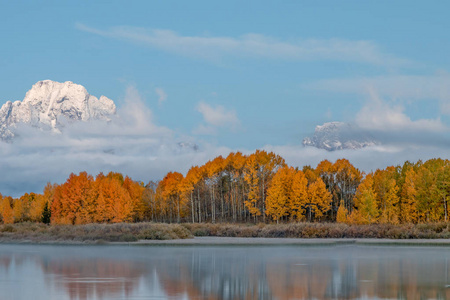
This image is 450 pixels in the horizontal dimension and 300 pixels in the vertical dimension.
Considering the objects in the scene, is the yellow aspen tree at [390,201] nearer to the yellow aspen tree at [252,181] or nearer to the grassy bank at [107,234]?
the yellow aspen tree at [252,181]

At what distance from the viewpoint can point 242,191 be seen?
265 feet

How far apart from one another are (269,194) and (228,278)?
5583 centimetres

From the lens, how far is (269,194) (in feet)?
237

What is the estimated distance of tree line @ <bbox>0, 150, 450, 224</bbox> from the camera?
216ft

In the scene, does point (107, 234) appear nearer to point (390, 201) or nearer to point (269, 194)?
point (269, 194)

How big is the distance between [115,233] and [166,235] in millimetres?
3682

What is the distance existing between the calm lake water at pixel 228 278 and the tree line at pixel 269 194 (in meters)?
41.8

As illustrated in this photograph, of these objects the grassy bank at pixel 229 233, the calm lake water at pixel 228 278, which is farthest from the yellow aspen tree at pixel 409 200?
the calm lake water at pixel 228 278

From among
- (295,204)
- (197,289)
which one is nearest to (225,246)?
(197,289)

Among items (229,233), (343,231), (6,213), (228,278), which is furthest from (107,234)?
(6,213)

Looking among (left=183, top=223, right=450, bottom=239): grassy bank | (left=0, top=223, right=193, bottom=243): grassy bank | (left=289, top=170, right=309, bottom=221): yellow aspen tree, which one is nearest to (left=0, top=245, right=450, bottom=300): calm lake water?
(left=0, top=223, right=193, bottom=243): grassy bank

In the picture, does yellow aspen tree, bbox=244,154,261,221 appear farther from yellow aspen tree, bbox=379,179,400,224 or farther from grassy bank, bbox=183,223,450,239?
grassy bank, bbox=183,223,450,239

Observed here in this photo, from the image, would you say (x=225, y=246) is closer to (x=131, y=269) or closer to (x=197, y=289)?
(x=131, y=269)

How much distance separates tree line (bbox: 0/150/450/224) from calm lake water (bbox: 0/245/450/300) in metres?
41.8
